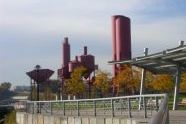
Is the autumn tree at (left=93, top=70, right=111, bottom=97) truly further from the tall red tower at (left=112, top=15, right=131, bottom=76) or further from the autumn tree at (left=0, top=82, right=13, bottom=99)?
the autumn tree at (left=0, top=82, right=13, bottom=99)

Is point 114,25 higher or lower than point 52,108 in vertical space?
higher

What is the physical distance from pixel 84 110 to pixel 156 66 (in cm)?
661

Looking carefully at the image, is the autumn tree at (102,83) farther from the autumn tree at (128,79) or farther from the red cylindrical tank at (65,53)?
the red cylindrical tank at (65,53)

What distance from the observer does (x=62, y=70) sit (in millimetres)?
92125

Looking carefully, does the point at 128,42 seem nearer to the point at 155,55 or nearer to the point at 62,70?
the point at 62,70

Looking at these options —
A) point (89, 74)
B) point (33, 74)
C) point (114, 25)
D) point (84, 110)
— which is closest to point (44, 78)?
point (33, 74)

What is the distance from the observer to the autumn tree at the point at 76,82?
264 feet

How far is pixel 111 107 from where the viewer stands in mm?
21828

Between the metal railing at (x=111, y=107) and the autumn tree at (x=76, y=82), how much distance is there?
154 ft

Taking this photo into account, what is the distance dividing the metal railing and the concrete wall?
1.77ft

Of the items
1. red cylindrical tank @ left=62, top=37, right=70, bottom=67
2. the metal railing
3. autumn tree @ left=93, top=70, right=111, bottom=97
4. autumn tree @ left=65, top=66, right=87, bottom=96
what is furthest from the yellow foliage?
the metal railing

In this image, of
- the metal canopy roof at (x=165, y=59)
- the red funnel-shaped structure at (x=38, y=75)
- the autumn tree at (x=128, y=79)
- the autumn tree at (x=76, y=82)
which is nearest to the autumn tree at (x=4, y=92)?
the autumn tree at (x=76, y=82)

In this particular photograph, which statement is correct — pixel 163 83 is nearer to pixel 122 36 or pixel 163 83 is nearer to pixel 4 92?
pixel 122 36

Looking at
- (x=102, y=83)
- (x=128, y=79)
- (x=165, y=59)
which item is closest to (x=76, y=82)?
(x=102, y=83)
